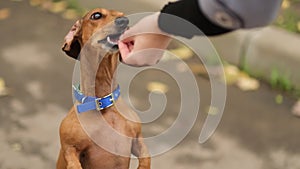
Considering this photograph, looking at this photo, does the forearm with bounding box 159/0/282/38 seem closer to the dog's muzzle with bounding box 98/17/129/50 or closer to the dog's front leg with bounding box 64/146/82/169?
the dog's muzzle with bounding box 98/17/129/50

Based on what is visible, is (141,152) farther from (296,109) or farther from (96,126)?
(296,109)

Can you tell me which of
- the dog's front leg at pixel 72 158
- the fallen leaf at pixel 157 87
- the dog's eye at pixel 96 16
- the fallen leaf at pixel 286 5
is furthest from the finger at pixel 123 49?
the fallen leaf at pixel 286 5

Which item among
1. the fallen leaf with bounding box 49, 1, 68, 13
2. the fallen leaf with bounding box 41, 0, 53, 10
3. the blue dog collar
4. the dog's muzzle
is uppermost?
the dog's muzzle

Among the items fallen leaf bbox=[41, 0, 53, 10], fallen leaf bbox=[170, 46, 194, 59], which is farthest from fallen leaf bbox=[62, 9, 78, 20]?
fallen leaf bbox=[170, 46, 194, 59]

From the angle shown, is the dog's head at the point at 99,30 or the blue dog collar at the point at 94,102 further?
the blue dog collar at the point at 94,102

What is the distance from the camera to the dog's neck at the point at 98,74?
8.64 feet

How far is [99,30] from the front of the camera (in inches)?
98.3

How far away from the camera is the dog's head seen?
2428 millimetres

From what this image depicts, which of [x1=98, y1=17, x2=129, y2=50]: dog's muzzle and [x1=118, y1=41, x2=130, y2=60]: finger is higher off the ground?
[x1=98, y1=17, x2=129, y2=50]: dog's muzzle

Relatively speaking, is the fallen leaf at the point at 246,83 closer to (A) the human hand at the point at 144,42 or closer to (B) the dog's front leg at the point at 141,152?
(B) the dog's front leg at the point at 141,152

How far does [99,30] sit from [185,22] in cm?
41

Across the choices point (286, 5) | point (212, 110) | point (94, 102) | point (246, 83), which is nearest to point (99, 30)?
point (94, 102)

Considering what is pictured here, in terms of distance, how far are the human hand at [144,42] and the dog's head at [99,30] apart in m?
0.04

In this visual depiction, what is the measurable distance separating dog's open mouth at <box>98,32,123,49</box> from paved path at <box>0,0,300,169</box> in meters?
1.89
